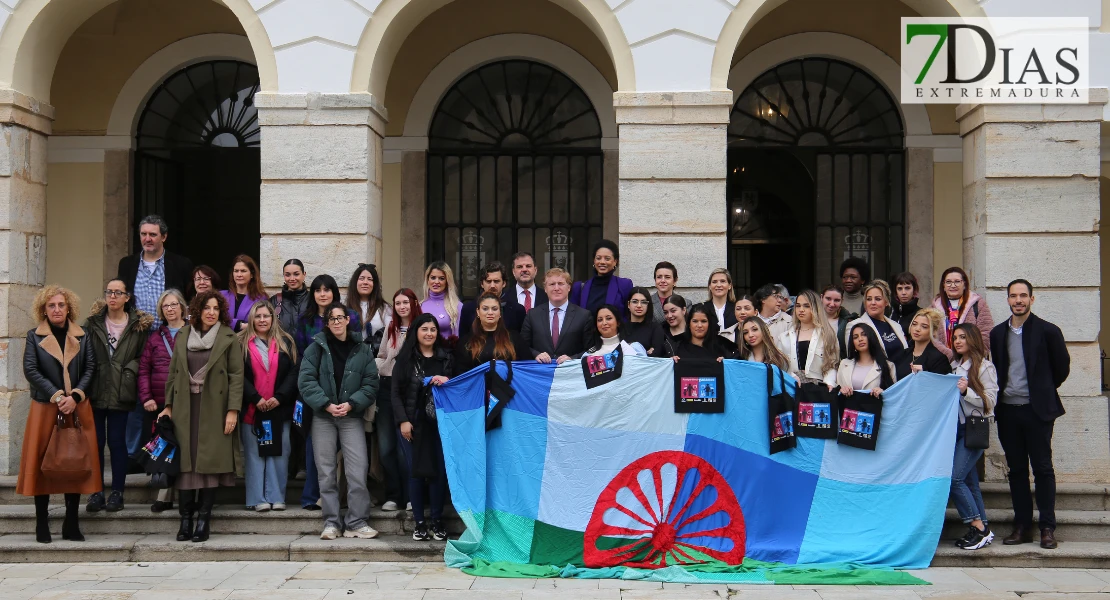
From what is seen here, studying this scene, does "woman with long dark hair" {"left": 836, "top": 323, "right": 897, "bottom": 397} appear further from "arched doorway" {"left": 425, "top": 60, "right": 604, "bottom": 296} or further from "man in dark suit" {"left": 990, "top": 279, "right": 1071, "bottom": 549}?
"arched doorway" {"left": 425, "top": 60, "right": 604, "bottom": 296}

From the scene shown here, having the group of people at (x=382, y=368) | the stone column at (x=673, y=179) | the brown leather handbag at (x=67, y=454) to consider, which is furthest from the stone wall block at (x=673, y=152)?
the brown leather handbag at (x=67, y=454)

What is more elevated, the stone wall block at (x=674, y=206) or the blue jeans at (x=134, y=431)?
the stone wall block at (x=674, y=206)

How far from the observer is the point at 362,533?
773 centimetres

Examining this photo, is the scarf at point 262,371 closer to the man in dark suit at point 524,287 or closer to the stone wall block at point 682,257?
the man in dark suit at point 524,287

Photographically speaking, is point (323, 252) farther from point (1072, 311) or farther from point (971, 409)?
point (1072, 311)

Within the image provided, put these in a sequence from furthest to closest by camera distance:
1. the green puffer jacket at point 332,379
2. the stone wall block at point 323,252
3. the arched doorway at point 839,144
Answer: the arched doorway at point 839,144 < the stone wall block at point 323,252 < the green puffer jacket at point 332,379

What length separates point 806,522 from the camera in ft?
23.9

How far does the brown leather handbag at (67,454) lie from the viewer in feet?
24.5

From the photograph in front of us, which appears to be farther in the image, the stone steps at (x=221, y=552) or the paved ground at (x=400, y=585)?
the stone steps at (x=221, y=552)

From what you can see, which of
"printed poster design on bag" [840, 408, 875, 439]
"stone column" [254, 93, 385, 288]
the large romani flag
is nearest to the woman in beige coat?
"stone column" [254, 93, 385, 288]

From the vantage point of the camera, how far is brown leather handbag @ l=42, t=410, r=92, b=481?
7.46 metres

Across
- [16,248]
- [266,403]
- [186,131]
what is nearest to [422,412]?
[266,403]

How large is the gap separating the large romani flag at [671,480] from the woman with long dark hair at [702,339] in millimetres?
281

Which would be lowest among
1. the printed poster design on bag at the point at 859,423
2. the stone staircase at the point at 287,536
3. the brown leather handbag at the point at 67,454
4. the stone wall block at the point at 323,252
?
the stone staircase at the point at 287,536
